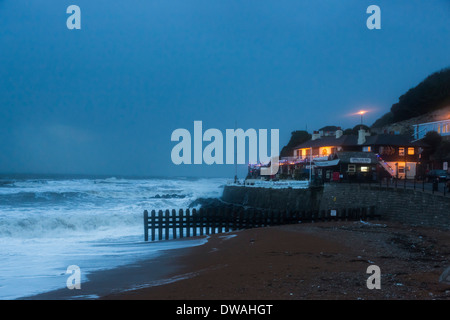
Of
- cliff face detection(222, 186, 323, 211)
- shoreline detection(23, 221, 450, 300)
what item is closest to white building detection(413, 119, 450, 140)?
cliff face detection(222, 186, 323, 211)

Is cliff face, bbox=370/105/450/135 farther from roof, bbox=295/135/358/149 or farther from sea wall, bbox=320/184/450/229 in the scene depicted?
sea wall, bbox=320/184/450/229

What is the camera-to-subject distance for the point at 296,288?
6.65m

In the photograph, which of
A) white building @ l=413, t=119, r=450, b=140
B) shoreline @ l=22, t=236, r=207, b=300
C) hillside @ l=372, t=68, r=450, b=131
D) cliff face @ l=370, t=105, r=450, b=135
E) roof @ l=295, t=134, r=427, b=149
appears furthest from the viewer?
hillside @ l=372, t=68, r=450, b=131

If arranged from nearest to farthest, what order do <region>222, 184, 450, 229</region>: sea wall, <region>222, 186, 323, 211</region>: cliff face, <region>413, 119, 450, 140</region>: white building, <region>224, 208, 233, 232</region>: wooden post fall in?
<region>222, 184, 450, 229</region>: sea wall
<region>224, 208, 233, 232</region>: wooden post
<region>222, 186, 323, 211</region>: cliff face
<region>413, 119, 450, 140</region>: white building

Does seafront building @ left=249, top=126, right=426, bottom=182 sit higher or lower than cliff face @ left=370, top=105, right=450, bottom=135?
lower

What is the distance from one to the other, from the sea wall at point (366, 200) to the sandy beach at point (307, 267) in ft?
6.33

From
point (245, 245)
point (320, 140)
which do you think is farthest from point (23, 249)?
point (320, 140)

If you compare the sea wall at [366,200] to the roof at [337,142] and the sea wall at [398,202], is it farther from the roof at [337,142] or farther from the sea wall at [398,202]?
the roof at [337,142]

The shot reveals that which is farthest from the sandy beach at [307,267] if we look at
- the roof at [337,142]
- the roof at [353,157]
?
the roof at [337,142]

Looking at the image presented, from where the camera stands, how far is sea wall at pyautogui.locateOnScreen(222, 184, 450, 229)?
16375 mm

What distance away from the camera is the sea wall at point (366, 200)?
53.7 ft

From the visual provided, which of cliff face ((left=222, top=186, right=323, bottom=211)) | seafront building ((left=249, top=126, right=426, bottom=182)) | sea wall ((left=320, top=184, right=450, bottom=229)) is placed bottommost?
cliff face ((left=222, top=186, right=323, bottom=211))

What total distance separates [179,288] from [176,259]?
433cm

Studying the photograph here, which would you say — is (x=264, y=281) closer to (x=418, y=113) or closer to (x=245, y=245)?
(x=245, y=245)
